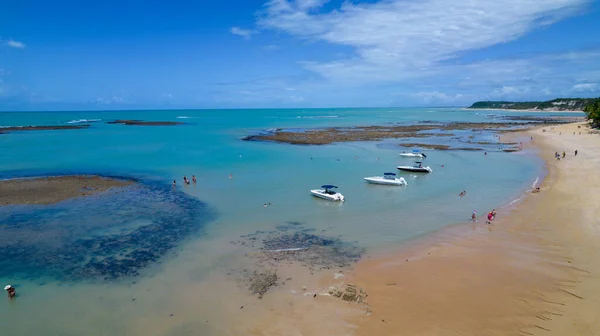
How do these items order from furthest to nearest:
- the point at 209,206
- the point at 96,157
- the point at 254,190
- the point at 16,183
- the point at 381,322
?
the point at 96,157 → the point at 16,183 → the point at 254,190 → the point at 209,206 → the point at 381,322

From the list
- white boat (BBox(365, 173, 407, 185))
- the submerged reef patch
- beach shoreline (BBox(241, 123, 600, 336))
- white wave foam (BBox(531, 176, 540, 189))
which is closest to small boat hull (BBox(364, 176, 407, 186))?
white boat (BBox(365, 173, 407, 185))

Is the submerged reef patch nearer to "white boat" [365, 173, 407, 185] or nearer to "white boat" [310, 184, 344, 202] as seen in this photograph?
"white boat" [310, 184, 344, 202]

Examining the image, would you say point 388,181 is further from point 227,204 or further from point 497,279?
point 497,279

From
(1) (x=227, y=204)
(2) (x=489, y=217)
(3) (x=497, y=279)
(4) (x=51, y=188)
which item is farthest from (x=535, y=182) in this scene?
(4) (x=51, y=188)

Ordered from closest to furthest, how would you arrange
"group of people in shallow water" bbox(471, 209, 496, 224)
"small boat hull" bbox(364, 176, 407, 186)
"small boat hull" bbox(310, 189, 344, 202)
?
"group of people in shallow water" bbox(471, 209, 496, 224), "small boat hull" bbox(310, 189, 344, 202), "small boat hull" bbox(364, 176, 407, 186)

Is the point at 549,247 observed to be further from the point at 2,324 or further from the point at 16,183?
the point at 16,183

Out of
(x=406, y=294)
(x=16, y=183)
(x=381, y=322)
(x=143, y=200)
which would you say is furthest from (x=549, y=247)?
(x=16, y=183)

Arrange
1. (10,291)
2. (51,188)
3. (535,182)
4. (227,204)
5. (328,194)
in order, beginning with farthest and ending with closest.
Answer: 1. (535,182)
2. (51,188)
3. (328,194)
4. (227,204)
5. (10,291)
